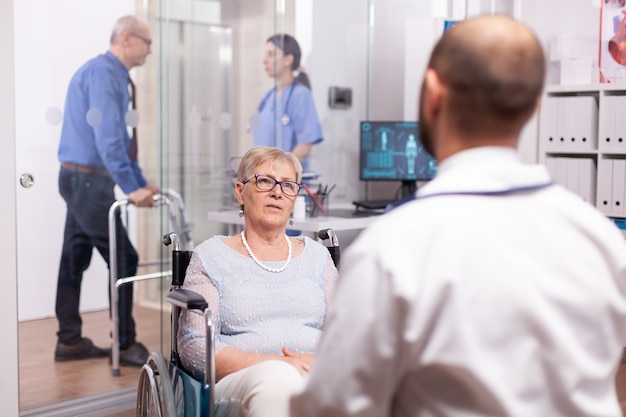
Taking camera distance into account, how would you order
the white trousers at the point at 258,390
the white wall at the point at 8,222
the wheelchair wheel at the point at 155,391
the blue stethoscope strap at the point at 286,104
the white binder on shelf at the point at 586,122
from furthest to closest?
the white binder on shelf at the point at 586,122, the blue stethoscope strap at the point at 286,104, the white wall at the point at 8,222, the wheelchair wheel at the point at 155,391, the white trousers at the point at 258,390

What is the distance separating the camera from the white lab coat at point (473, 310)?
1.07 meters

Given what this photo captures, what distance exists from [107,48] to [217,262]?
5.52ft

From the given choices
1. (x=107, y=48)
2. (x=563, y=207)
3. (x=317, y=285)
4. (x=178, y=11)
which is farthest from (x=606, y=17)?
(x=563, y=207)

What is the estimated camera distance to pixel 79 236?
12.2 feet

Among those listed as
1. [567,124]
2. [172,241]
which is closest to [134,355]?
[172,241]

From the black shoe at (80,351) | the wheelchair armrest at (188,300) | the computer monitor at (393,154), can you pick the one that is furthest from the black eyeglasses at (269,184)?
the computer monitor at (393,154)

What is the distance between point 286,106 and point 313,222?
2.61 feet

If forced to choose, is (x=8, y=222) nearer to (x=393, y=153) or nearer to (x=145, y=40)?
(x=145, y=40)

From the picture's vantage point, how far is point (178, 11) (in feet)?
13.3

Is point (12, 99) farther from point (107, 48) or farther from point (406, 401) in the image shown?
point (406, 401)

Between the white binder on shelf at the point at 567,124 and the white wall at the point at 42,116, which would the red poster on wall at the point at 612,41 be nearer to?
the white binder on shelf at the point at 567,124

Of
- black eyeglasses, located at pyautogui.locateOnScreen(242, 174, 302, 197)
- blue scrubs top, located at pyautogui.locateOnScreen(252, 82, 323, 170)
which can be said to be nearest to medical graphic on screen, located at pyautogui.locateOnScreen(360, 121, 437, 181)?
blue scrubs top, located at pyautogui.locateOnScreen(252, 82, 323, 170)

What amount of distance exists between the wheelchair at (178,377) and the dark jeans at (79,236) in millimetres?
1258

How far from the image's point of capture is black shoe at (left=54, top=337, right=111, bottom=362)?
144 inches
